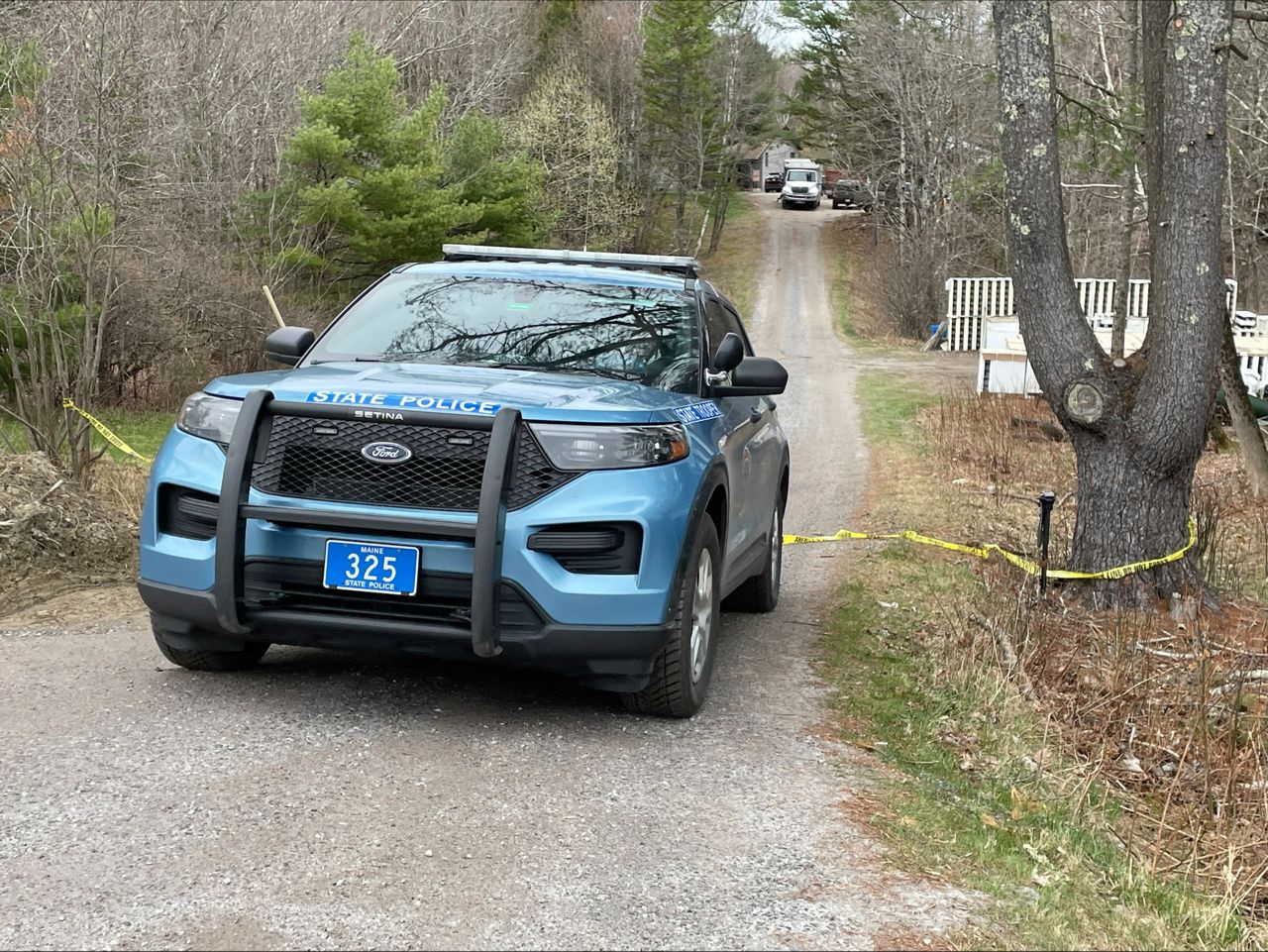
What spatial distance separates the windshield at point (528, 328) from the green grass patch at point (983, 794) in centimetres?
180

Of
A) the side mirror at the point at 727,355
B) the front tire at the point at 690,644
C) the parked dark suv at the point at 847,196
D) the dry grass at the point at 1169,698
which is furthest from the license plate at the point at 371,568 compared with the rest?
the parked dark suv at the point at 847,196

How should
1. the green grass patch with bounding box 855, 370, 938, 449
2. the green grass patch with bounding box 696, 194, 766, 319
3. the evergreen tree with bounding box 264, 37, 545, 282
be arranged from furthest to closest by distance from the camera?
1. the green grass patch with bounding box 696, 194, 766, 319
2. the evergreen tree with bounding box 264, 37, 545, 282
3. the green grass patch with bounding box 855, 370, 938, 449

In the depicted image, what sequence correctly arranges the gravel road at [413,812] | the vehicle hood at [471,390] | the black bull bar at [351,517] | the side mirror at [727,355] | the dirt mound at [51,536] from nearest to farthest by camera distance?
the gravel road at [413,812], the black bull bar at [351,517], the vehicle hood at [471,390], the side mirror at [727,355], the dirt mound at [51,536]

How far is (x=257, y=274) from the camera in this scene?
2611 centimetres

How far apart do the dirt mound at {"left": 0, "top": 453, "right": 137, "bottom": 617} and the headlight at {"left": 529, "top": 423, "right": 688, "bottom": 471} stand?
3.75 meters

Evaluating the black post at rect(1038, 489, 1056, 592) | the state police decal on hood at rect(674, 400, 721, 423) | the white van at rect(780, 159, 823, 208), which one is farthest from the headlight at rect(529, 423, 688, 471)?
the white van at rect(780, 159, 823, 208)

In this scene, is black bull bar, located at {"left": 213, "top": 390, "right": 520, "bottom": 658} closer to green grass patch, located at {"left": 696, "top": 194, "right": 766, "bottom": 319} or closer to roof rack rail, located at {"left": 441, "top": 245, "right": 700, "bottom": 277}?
roof rack rail, located at {"left": 441, "top": 245, "right": 700, "bottom": 277}

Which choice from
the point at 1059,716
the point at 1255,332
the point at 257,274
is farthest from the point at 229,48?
the point at 1059,716

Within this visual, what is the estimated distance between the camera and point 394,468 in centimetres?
528

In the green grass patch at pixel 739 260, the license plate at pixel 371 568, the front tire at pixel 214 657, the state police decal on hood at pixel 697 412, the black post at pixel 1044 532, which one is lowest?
the front tire at pixel 214 657

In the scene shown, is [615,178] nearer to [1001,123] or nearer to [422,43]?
[422,43]

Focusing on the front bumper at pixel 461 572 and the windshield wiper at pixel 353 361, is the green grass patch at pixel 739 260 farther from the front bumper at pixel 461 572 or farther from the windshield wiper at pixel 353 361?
the front bumper at pixel 461 572

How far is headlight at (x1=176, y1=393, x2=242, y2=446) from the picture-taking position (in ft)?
18.1

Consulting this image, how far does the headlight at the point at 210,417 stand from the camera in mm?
5508
